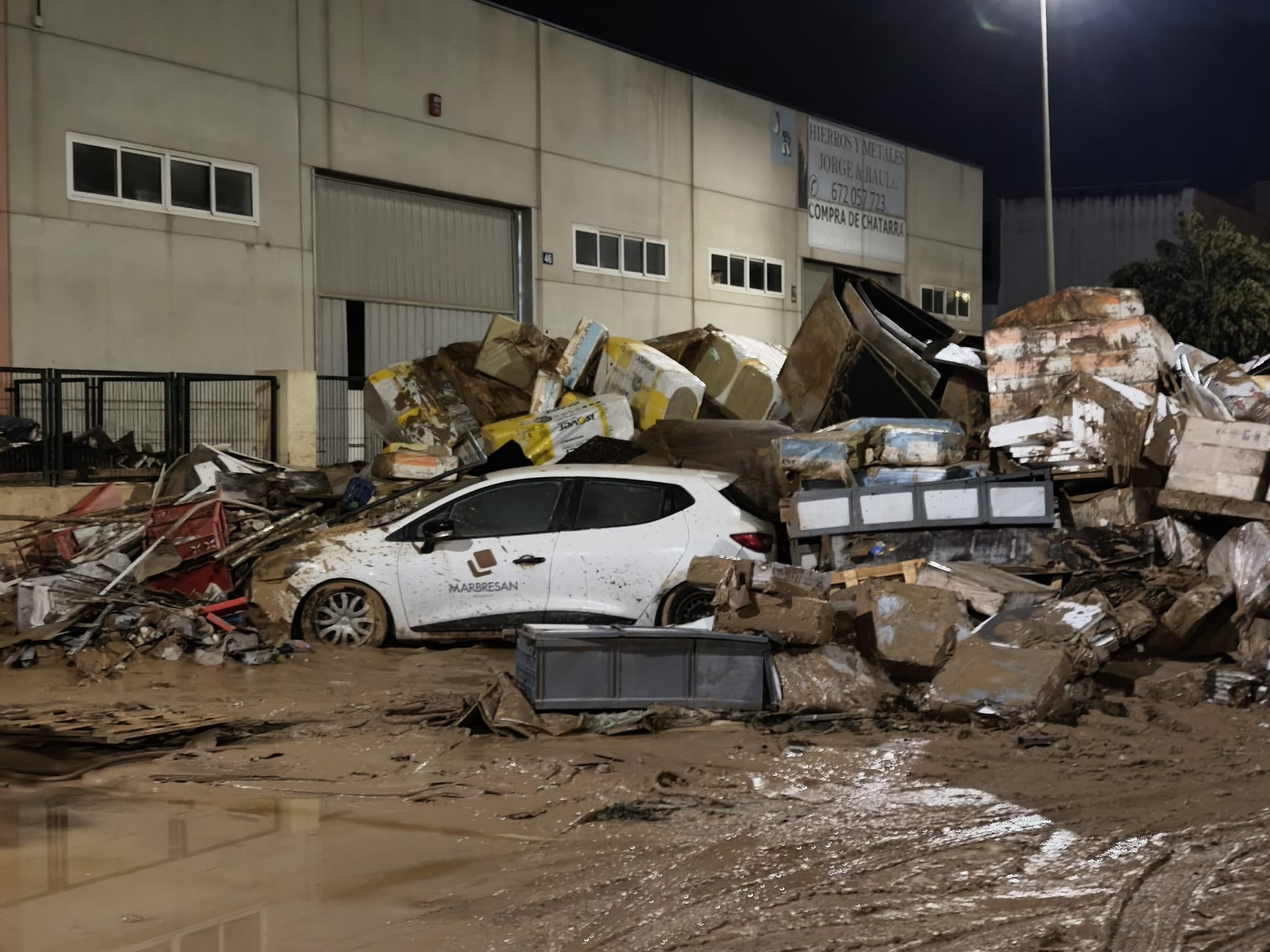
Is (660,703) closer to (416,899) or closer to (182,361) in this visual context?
(416,899)

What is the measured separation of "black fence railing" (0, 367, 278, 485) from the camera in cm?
1337

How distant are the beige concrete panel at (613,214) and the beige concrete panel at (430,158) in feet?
1.98

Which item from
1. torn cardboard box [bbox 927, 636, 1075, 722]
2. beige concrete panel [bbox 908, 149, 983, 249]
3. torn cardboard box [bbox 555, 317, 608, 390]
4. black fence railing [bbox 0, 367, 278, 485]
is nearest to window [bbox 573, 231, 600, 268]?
torn cardboard box [bbox 555, 317, 608, 390]

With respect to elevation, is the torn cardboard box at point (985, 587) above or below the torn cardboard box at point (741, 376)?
below

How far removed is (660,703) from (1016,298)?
45.7m

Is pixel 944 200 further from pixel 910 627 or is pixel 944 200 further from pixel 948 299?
pixel 910 627

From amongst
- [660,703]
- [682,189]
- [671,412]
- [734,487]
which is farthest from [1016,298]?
[660,703]

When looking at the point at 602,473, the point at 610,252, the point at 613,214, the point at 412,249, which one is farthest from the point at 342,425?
the point at 602,473

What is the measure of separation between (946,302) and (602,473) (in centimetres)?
2568

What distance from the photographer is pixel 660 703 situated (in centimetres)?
716

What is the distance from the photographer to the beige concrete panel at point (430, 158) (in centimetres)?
1889

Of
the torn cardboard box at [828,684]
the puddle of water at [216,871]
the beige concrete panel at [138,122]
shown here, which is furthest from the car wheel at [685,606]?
the beige concrete panel at [138,122]

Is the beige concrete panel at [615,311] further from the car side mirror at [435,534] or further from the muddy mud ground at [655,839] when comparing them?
the muddy mud ground at [655,839]

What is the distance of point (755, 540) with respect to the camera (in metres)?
9.77
